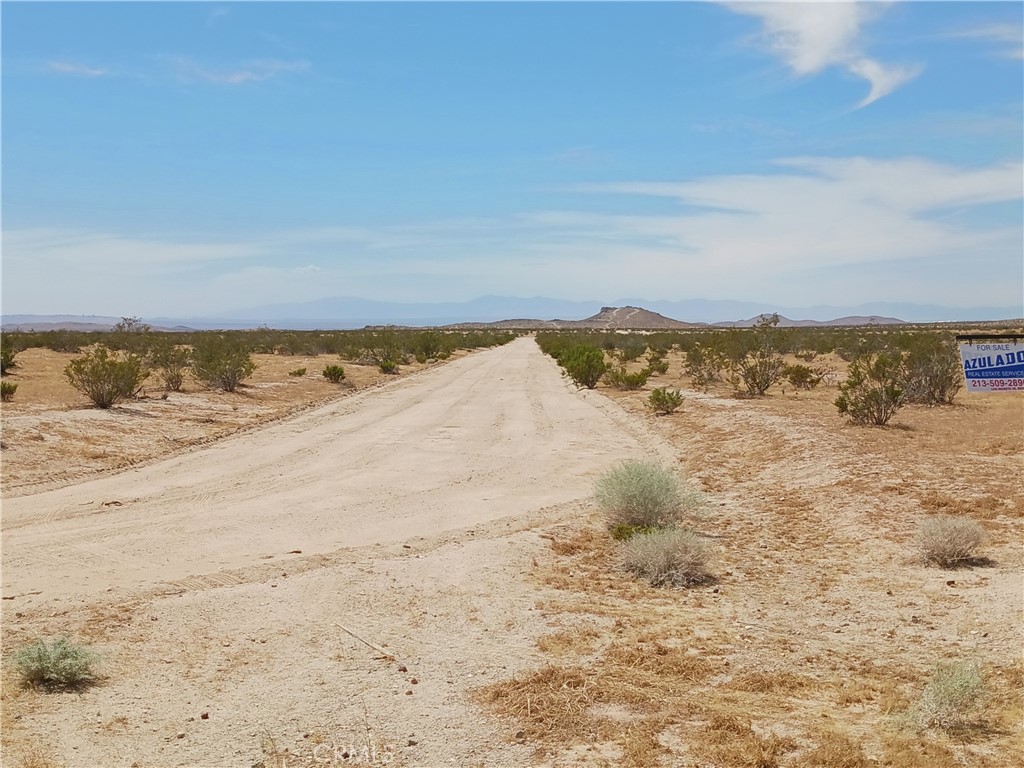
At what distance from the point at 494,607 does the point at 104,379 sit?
17923mm

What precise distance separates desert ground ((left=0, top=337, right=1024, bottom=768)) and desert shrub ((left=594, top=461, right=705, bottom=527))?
0.44m

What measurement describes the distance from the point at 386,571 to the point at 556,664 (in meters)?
2.99

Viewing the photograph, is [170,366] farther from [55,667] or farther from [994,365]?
[994,365]

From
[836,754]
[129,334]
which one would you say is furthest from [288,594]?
[129,334]

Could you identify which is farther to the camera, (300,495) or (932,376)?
(932,376)

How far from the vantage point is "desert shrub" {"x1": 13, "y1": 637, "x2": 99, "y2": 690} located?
6.02 m

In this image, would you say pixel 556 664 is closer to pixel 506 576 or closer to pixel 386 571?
Result: pixel 506 576

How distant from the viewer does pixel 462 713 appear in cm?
578

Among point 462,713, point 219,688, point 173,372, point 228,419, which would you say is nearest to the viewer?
point 462,713

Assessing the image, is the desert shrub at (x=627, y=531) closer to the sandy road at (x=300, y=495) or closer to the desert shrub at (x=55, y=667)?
the sandy road at (x=300, y=495)

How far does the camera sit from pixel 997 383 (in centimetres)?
911

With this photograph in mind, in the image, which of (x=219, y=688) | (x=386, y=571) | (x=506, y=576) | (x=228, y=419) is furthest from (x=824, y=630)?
(x=228, y=419)

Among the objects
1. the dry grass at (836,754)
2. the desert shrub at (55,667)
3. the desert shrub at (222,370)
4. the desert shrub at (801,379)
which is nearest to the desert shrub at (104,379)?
the desert shrub at (222,370)

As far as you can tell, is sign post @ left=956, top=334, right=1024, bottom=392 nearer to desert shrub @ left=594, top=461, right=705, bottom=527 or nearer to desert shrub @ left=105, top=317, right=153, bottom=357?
desert shrub @ left=594, top=461, right=705, bottom=527
